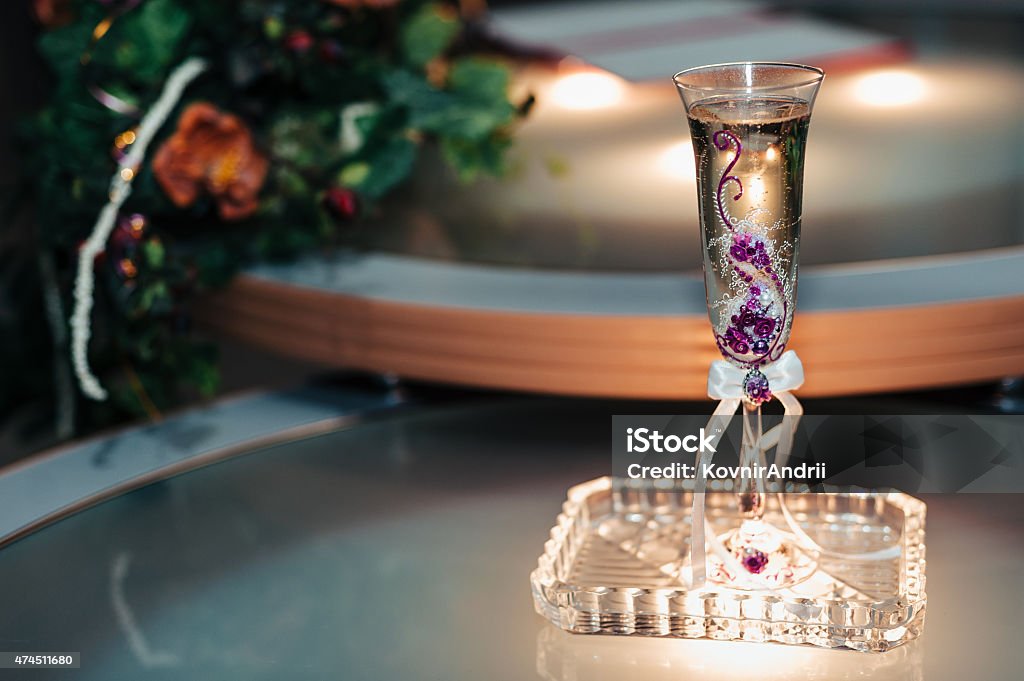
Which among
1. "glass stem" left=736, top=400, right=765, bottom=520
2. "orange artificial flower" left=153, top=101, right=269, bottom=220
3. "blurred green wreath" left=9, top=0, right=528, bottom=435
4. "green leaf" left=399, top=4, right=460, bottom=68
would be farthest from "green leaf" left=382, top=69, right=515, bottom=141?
"glass stem" left=736, top=400, right=765, bottom=520

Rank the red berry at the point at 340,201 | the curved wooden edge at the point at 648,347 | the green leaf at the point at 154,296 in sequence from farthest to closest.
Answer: the red berry at the point at 340,201 < the green leaf at the point at 154,296 < the curved wooden edge at the point at 648,347

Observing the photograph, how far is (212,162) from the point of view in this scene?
4.24 ft

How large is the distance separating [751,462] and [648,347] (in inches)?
10.7

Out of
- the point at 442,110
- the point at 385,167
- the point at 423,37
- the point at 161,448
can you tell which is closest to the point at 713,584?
the point at 161,448

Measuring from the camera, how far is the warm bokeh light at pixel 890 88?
1.91m

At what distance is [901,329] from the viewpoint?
43.2 inches

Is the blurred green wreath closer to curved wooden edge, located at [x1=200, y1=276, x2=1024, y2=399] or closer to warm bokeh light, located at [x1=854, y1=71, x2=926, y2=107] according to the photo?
curved wooden edge, located at [x1=200, y1=276, x2=1024, y2=399]

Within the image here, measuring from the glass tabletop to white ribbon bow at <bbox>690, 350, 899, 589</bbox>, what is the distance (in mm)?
68

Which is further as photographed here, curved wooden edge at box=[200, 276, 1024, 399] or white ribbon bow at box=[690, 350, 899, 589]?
curved wooden edge at box=[200, 276, 1024, 399]

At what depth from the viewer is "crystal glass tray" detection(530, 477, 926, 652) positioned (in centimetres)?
85

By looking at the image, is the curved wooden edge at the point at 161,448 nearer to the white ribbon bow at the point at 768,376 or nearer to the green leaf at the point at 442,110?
the green leaf at the point at 442,110

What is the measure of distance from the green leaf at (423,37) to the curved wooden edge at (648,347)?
48cm

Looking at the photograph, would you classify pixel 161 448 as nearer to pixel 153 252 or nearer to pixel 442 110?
A: pixel 153 252

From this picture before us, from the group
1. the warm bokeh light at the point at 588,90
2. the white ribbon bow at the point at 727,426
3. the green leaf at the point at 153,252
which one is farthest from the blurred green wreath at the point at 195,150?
the white ribbon bow at the point at 727,426
